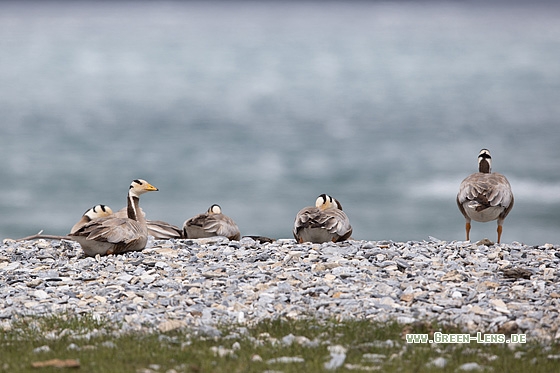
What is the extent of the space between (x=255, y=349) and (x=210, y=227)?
31.1 feet

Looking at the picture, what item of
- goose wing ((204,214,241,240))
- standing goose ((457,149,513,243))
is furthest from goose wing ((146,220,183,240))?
standing goose ((457,149,513,243))

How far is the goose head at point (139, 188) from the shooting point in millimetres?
17016

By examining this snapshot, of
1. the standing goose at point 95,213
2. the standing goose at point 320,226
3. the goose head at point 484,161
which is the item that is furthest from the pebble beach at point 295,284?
the goose head at point 484,161

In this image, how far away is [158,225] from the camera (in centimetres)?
1911

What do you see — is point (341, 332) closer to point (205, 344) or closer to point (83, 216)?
point (205, 344)

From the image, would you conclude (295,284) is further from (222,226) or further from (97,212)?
(97,212)

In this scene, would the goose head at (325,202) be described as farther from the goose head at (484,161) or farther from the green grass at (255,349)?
the green grass at (255,349)

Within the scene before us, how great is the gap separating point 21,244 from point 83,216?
1.78 m

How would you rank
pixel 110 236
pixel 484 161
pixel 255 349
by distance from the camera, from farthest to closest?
pixel 484 161 < pixel 110 236 < pixel 255 349

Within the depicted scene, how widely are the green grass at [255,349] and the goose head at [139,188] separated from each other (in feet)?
24.5

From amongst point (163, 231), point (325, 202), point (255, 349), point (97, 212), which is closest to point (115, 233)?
point (163, 231)

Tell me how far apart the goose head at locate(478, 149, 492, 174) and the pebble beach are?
494 cm

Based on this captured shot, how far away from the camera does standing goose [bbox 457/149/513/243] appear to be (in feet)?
57.7

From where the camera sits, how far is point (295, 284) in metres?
11.7
